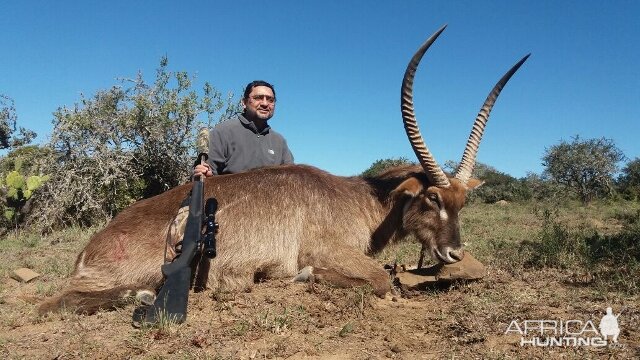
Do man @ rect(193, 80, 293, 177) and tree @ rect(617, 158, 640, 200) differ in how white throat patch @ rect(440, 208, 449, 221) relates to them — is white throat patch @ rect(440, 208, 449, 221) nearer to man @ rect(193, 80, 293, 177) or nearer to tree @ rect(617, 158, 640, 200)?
man @ rect(193, 80, 293, 177)

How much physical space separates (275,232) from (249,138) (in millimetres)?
1875

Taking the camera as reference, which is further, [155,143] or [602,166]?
[602,166]

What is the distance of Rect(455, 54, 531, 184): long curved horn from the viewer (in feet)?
16.4

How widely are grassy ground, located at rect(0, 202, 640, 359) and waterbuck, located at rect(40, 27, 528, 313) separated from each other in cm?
28

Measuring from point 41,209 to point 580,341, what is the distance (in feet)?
34.1

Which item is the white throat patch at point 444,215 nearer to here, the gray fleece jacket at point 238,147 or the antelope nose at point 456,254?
the antelope nose at point 456,254

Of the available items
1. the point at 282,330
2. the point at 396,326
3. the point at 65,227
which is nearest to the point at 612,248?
the point at 396,326

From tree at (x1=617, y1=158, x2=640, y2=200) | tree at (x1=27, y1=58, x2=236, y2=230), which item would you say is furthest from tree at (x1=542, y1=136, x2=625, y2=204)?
tree at (x1=27, y1=58, x2=236, y2=230)

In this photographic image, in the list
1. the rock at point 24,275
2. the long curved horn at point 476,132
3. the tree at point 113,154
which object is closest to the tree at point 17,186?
the tree at point 113,154

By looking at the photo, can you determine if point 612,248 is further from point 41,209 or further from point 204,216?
point 41,209

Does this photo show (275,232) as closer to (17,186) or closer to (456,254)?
(456,254)

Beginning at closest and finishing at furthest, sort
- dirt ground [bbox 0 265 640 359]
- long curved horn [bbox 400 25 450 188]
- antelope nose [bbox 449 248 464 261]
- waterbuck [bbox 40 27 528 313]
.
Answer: dirt ground [bbox 0 265 640 359], waterbuck [bbox 40 27 528 313], antelope nose [bbox 449 248 464 261], long curved horn [bbox 400 25 450 188]

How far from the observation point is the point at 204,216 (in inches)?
165

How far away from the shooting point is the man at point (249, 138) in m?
5.75
